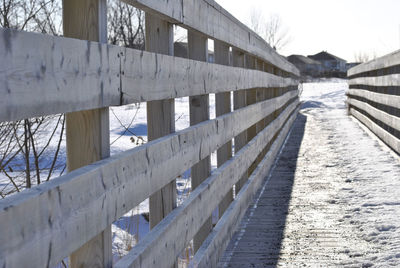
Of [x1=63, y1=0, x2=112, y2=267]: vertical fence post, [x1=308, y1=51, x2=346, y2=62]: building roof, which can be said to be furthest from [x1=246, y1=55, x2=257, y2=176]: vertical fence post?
[x1=308, y1=51, x2=346, y2=62]: building roof

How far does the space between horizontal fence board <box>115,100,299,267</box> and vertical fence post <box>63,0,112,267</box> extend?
15cm

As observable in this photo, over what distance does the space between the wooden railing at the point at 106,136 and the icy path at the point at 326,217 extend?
0.44 meters

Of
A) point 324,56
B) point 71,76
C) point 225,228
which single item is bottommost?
point 225,228

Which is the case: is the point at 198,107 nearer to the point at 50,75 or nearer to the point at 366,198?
the point at 50,75

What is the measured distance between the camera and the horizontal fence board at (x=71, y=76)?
131cm

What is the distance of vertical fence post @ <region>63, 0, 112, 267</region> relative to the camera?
1.85m

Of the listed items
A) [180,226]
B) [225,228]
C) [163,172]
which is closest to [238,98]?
[225,228]

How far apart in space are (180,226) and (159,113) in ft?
1.88

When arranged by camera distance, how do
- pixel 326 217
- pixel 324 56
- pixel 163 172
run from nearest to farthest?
pixel 163 172, pixel 326 217, pixel 324 56

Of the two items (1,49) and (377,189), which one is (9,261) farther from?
(377,189)

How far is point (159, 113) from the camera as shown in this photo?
2.75 meters

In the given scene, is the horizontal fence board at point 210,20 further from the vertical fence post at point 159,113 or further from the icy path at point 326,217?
the icy path at point 326,217

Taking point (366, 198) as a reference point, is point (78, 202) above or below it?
above

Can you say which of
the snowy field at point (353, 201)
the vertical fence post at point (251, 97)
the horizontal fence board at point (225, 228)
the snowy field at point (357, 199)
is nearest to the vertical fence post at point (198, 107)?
the horizontal fence board at point (225, 228)
